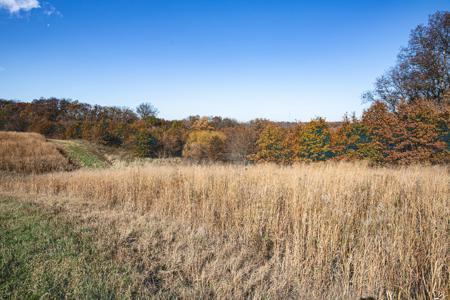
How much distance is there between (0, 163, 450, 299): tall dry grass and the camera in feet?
8.12

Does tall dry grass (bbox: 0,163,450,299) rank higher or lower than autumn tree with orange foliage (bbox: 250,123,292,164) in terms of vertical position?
lower

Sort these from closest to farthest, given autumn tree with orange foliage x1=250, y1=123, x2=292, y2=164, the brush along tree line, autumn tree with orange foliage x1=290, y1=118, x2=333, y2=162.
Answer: the brush along tree line
autumn tree with orange foliage x1=290, y1=118, x2=333, y2=162
autumn tree with orange foliage x1=250, y1=123, x2=292, y2=164

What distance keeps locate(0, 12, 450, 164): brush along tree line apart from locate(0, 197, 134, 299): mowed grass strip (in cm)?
478

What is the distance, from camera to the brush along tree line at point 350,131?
11.0 meters

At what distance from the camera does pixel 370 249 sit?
276cm

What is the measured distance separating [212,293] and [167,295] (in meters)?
0.46

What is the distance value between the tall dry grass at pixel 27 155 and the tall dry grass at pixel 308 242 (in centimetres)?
1805

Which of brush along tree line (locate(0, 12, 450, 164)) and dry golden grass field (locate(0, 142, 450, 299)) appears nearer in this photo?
dry golden grass field (locate(0, 142, 450, 299))

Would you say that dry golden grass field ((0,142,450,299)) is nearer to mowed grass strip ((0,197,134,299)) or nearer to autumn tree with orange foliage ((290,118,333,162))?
mowed grass strip ((0,197,134,299))

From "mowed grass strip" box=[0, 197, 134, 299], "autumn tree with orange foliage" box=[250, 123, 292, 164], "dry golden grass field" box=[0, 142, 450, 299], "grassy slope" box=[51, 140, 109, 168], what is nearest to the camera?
"mowed grass strip" box=[0, 197, 134, 299]

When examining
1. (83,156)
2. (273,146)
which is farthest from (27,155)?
(273,146)

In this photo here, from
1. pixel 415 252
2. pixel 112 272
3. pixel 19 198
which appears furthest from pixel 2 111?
pixel 415 252

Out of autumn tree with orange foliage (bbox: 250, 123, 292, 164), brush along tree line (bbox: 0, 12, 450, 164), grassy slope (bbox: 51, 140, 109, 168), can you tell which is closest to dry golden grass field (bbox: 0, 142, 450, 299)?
brush along tree line (bbox: 0, 12, 450, 164)

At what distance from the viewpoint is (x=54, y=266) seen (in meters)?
2.62
